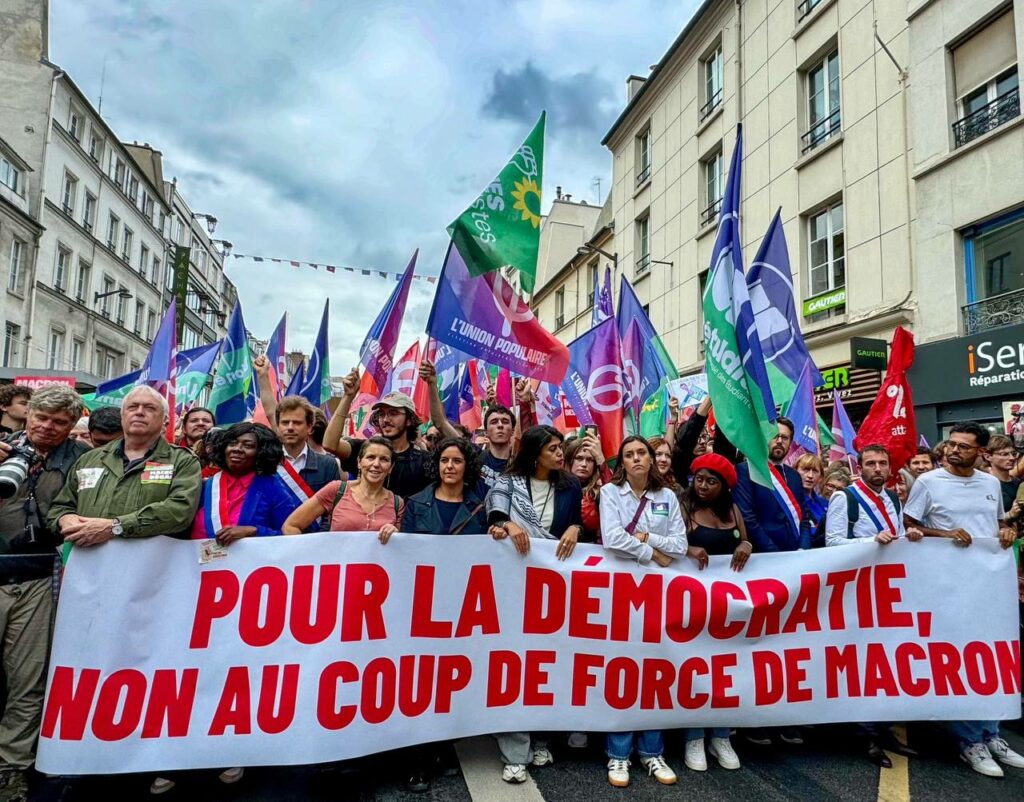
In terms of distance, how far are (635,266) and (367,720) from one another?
1948 centimetres

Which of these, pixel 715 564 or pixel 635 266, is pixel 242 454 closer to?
pixel 715 564

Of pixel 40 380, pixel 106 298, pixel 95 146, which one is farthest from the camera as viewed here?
pixel 106 298

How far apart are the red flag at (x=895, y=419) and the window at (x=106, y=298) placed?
1305 inches

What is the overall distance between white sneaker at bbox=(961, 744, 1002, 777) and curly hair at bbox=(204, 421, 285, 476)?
4134 millimetres

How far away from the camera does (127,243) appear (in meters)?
34.0

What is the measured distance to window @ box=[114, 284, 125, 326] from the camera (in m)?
32.9

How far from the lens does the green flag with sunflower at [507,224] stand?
16.0ft

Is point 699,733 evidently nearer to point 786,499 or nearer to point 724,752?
point 724,752

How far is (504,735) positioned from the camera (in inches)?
133

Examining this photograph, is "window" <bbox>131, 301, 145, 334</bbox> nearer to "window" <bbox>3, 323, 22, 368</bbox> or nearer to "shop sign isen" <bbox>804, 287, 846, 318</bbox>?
"window" <bbox>3, 323, 22, 368</bbox>

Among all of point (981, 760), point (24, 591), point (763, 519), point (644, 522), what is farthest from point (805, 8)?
point (24, 591)

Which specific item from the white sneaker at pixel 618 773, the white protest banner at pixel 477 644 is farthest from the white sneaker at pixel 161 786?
the white sneaker at pixel 618 773

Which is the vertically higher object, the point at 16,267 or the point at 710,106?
the point at 710,106

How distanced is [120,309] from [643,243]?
27.7 m
